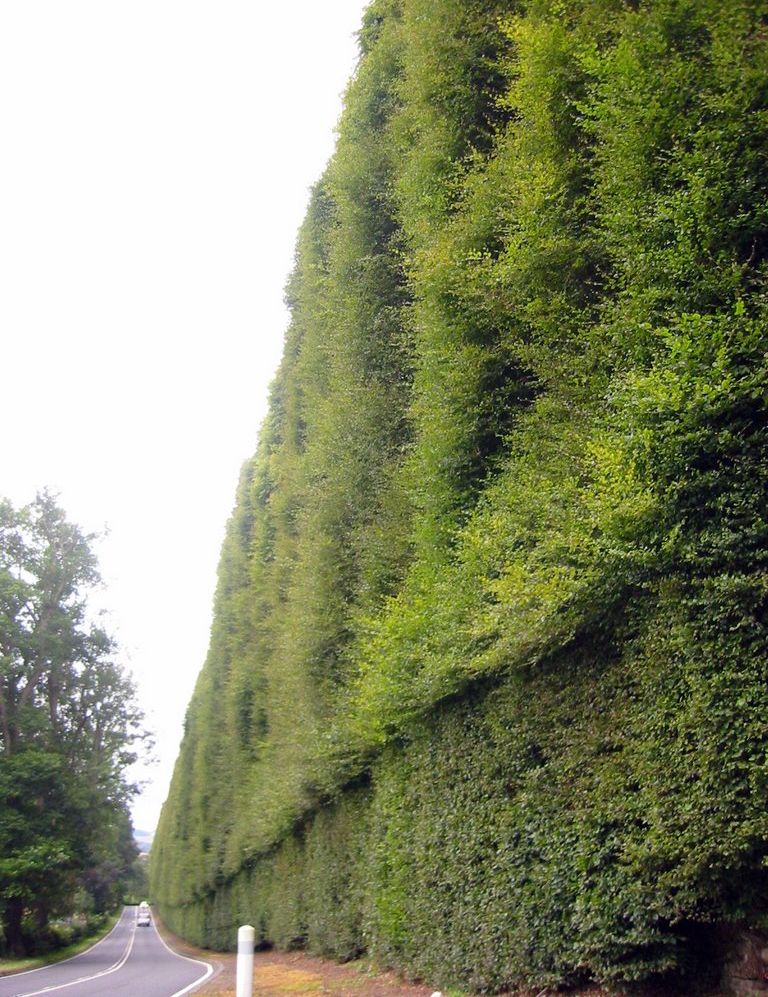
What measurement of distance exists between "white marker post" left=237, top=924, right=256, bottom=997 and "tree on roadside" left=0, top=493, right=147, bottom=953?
2862 centimetres

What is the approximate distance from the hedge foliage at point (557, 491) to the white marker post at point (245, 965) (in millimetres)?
3210

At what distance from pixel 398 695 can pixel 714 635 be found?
5060 mm

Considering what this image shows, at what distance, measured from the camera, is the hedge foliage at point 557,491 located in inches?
248

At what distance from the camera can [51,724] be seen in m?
34.9

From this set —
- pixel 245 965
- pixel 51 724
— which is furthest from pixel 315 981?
pixel 51 724

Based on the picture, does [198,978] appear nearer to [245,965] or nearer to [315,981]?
[315,981]

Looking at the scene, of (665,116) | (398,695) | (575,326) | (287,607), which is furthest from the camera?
(287,607)

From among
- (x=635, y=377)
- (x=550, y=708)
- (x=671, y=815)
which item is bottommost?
(x=671, y=815)

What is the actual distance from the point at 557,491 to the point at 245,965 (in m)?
4.85

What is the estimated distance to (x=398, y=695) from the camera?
10.6 meters

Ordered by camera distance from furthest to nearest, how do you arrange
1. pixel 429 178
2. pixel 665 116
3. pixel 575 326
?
1. pixel 429 178
2. pixel 575 326
3. pixel 665 116

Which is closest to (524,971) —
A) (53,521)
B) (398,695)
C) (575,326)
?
(398,695)

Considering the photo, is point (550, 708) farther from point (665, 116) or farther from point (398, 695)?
point (665, 116)

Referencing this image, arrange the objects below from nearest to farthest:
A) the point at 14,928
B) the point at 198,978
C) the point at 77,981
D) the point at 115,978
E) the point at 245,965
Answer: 1. the point at 245,965
2. the point at 198,978
3. the point at 77,981
4. the point at 115,978
5. the point at 14,928
